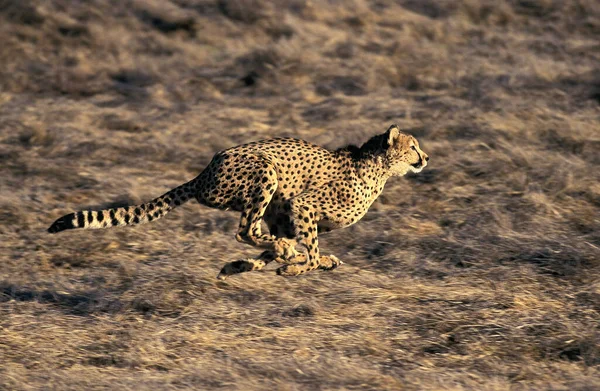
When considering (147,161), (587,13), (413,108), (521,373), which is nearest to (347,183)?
(521,373)

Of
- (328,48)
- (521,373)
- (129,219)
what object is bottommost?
(521,373)

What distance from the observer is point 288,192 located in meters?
6.38

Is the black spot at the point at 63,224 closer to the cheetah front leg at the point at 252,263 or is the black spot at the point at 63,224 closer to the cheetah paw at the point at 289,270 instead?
the cheetah front leg at the point at 252,263

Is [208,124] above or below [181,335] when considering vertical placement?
above

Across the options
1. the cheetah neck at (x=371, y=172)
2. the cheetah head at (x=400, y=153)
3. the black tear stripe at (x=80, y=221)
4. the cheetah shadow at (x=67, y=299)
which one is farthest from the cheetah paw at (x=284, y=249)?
the black tear stripe at (x=80, y=221)

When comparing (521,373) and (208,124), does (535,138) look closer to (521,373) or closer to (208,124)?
(208,124)

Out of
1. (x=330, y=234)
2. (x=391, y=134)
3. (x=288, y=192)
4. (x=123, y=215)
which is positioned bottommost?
(x=330, y=234)

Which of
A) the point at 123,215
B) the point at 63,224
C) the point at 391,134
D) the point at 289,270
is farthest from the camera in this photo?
the point at 391,134

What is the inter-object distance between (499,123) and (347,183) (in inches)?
128

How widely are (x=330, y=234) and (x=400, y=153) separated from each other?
44.5 inches

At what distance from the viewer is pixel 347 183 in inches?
252

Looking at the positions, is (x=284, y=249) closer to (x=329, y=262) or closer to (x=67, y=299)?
(x=329, y=262)

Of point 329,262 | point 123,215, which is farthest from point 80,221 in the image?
point 329,262

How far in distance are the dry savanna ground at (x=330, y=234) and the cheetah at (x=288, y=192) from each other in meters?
0.27
